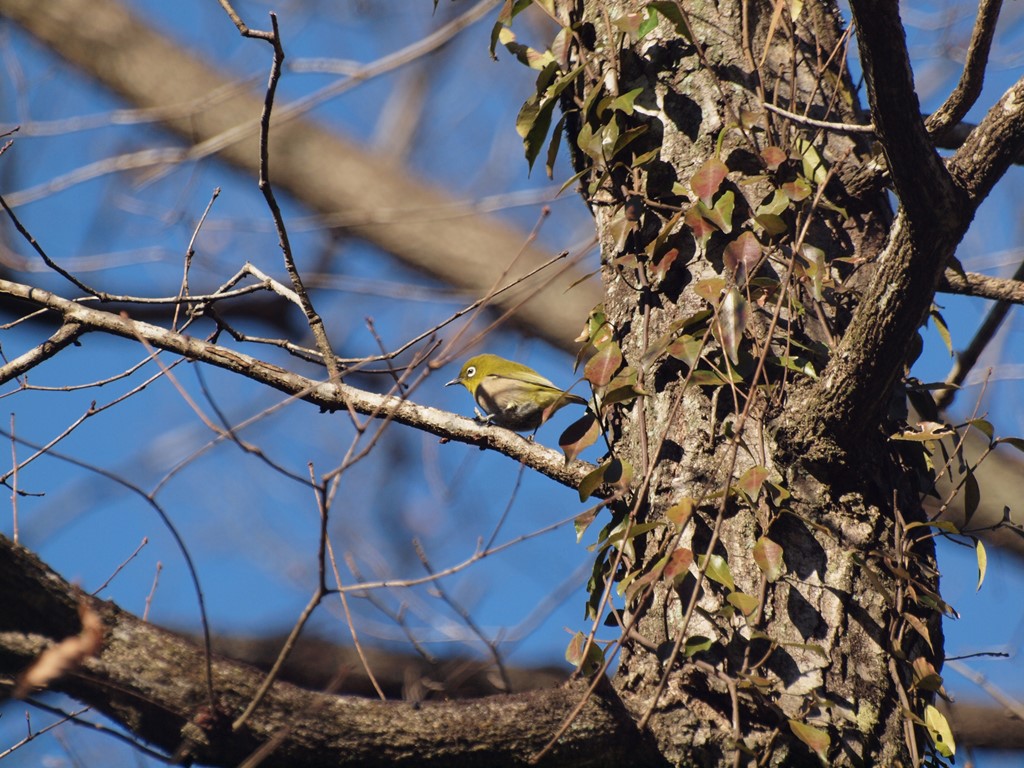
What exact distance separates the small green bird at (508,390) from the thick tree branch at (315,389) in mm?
2256

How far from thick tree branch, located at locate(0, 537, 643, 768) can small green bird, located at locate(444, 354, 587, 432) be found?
3.06 metres

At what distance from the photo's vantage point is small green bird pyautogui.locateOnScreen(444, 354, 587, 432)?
17.5 ft

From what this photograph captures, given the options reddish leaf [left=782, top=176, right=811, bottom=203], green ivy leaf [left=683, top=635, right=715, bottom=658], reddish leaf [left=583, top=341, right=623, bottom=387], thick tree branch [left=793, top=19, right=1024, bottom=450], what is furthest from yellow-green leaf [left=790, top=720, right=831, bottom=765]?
reddish leaf [left=782, top=176, right=811, bottom=203]

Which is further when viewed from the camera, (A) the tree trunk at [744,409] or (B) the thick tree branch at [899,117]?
(A) the tree trunk at [744,409]

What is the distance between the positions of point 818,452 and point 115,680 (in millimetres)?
1600

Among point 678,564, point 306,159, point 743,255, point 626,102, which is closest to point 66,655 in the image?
point 678,564

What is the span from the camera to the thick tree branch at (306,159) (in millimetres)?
6172

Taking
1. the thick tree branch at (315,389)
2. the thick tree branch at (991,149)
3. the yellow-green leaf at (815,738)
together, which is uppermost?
the thick tree branch at (991,149)

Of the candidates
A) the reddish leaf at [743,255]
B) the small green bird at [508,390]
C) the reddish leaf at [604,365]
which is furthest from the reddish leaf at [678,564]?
the small green bird at [508,390]

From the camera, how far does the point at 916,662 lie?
2.30 meters

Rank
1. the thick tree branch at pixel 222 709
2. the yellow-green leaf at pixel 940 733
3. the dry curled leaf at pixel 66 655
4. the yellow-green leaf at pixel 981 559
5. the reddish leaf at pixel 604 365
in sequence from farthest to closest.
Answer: the reddish leaf at pixel 604 365
the yellow-green leaf at pixel 981 559
the yellow-green leaf at pixel 940 733
the thick tree branch at pixel 222 709
the dry curled leaf at pixel 66 655

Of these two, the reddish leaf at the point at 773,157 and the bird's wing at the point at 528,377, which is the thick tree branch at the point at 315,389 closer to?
the reddish leaf at the point at 773,157

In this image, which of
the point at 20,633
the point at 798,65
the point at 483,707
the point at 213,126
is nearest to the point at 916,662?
the point at 483,707

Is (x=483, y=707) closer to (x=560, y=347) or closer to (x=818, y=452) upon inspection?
(x=818, y=452)
